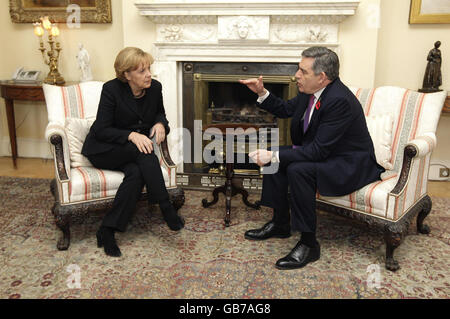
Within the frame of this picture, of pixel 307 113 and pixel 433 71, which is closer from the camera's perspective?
pixel 307 113

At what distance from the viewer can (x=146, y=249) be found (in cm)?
256

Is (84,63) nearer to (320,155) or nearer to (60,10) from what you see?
(60,10)

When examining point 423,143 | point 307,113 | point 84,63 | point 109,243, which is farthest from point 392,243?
point 84,63

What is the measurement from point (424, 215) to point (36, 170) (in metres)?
3.67

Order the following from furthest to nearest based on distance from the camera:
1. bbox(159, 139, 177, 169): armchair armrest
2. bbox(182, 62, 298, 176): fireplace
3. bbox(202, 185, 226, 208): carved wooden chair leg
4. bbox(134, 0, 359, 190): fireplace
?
bbox(182, 62, 298, 176): fireplace, bbox(134, 0, 359, 190): fireplace, bbox(202, 185, 226, 208): carved wooden chair leg, bbox(159, 139, 177, 169): armchair armrest

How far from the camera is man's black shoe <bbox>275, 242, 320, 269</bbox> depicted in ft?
7.67

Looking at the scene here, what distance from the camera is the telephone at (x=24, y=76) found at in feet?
13.7

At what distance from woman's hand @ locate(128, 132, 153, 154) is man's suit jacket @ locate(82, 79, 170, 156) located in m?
0.04

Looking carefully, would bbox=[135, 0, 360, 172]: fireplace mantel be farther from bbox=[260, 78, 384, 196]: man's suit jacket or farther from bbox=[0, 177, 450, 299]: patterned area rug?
bbox=[0, 177, 450, 299]: patterned area rug

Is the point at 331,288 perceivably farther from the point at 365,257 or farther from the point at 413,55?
the point at 413,55

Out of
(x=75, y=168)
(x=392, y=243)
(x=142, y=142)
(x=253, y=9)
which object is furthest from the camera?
(x=253, y=9)

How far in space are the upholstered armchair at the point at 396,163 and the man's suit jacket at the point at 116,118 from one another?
1298 millimetres

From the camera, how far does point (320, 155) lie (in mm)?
2369

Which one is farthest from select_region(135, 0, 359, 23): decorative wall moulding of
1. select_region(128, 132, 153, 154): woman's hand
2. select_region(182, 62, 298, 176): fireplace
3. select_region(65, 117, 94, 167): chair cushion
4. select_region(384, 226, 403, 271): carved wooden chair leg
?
select_region(384, 226, 403, 271): carved wooden chair leg
